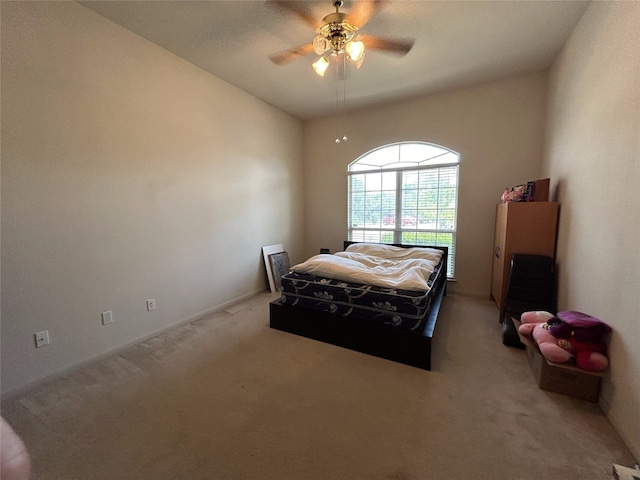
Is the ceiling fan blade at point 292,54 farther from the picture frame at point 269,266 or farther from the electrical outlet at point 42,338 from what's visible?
the electrical outlet at point 42,338

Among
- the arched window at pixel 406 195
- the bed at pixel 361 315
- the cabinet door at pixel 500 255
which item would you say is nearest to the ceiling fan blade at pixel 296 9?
the bed at pixel 361 315

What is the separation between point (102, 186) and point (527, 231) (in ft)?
13.4

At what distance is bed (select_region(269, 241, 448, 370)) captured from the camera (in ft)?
6.95

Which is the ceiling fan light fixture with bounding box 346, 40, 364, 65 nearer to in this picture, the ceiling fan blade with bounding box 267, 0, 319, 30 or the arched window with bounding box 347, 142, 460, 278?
the ceiling fan blade with bounding box 267, 0, 319, 30

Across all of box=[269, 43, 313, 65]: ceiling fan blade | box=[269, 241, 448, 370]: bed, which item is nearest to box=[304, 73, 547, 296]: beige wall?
box=[269, 241, 448, 370]: bed

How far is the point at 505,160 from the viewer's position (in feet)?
11.4

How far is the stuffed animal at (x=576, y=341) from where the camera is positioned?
65.3 inches

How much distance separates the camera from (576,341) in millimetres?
1725

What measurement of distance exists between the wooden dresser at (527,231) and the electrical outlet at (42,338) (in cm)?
415

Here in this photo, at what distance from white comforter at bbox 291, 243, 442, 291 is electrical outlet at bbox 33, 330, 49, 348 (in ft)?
6.55

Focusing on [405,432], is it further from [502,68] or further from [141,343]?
[502,68]

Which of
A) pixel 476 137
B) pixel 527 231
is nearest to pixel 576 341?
pixel 527 231

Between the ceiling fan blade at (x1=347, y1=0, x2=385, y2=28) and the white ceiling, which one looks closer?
the ceiling fan blade at (x1=347, y1=0, x2=385, y2=28)

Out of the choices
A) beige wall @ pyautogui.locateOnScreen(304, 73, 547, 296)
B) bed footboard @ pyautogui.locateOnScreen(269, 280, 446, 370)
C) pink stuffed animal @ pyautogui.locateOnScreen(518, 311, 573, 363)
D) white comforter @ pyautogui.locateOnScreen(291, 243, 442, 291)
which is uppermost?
beige wall @ pyautogui.locateOnScreen(304, 73, 547, 296)
